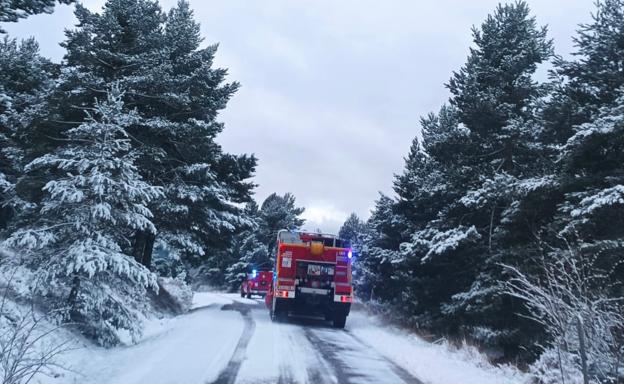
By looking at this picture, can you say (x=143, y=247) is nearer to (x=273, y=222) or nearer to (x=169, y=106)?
(x=169, y=106)

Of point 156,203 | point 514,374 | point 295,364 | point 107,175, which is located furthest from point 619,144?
point 156,203

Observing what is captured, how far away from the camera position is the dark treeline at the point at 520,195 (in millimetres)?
9906

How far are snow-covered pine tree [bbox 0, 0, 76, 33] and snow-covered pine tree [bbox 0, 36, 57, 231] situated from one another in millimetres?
6182

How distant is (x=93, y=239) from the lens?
945cm

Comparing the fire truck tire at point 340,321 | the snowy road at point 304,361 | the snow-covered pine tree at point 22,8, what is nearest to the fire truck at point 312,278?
the fire truck tire at point 340,321

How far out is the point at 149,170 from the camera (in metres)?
18.5

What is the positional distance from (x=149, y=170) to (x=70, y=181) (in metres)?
9.36

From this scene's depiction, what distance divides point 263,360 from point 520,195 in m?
8.55

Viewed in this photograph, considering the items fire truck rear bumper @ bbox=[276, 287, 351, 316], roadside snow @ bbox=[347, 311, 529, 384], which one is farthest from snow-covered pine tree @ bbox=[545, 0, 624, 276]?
fire truck rear bumper @ bbox=[276, 287, 351, 316]

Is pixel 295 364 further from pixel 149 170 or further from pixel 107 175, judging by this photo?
pixel 149 170

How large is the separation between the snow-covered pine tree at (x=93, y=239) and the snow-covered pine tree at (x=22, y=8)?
7.53 feet

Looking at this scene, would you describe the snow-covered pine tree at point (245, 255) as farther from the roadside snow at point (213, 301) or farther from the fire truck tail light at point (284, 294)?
the fire truck tail light at point (284, 294)

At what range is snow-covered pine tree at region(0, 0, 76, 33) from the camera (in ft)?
25.2

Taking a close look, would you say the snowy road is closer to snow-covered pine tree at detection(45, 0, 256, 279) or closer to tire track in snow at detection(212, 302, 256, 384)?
tire track in snow at detection(212, 302, 256, 384)
